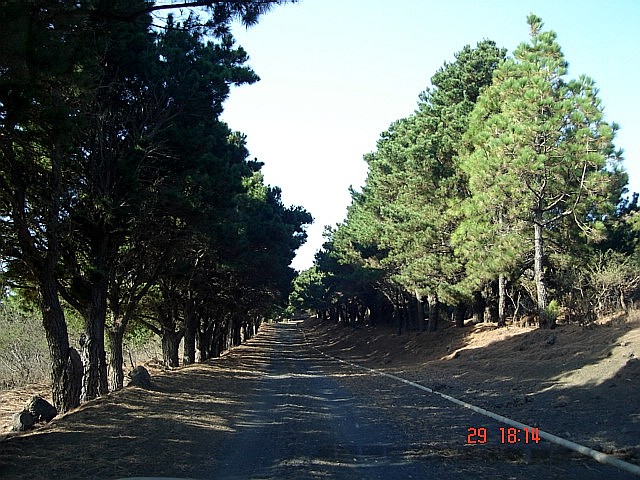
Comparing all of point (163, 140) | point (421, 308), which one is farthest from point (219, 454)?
point (421, 308)

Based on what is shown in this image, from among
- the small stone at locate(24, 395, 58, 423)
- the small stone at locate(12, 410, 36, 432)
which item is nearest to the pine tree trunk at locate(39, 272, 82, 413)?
the small stone at locate(24, 395, 58, 423)

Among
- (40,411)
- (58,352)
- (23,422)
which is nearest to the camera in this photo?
(23,422)

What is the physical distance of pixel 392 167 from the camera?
121 feet

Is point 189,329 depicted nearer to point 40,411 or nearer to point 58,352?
point 58,352

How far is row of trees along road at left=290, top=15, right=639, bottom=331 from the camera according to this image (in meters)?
23.2

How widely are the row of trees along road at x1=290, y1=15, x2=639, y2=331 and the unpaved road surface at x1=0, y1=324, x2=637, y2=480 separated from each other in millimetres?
11108

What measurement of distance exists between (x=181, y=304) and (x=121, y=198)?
18.4 metres

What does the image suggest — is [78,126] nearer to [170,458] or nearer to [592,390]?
[170,458]
